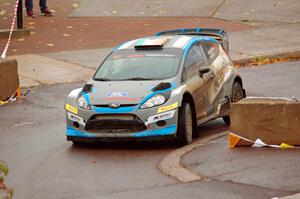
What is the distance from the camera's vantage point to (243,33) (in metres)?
25.4

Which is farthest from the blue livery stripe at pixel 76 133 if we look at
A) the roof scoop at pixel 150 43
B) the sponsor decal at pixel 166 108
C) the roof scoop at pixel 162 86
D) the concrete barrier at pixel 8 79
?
the concrete barrier at pixel 8 79

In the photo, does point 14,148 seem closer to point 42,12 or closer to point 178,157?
point 178,157

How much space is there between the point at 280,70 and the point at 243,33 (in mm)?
4727

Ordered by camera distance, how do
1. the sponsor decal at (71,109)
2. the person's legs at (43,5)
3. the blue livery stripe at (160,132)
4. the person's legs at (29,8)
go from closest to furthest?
the blue livery stripe at (160,132) < the sponsor decal at (71,109) < the person's legs at (29,8) < the person's legs at (43,5)

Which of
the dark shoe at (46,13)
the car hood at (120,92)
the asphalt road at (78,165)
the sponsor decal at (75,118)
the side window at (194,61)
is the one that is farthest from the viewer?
the dark shoe at (46,13)

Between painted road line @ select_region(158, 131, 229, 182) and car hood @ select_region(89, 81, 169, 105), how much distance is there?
3.15ft

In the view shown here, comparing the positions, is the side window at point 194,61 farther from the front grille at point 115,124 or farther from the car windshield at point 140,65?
the front grille at point 115,124

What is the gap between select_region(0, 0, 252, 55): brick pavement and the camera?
953 inches

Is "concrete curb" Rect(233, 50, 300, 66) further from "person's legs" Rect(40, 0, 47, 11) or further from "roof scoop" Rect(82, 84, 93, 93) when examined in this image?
"roof scoop" Rect(82, 84, 93, 93)

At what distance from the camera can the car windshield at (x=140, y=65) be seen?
1386 cm

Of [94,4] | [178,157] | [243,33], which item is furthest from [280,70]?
[94,4]

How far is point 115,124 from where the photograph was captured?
1295 cm

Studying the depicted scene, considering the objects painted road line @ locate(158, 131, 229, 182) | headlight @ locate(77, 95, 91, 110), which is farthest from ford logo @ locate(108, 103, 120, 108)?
painted road line @ locate(158, 131, 229, 182)

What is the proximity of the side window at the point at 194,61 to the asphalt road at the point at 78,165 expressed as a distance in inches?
41.1
